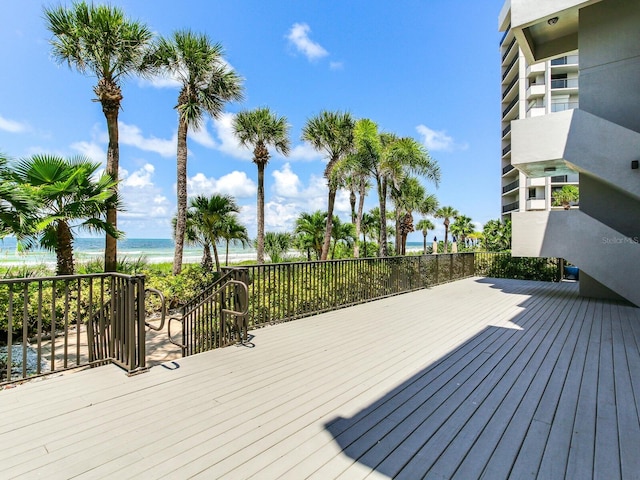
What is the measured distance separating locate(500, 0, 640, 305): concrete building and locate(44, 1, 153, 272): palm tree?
10545 millimetres

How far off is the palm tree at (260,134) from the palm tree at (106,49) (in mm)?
5539

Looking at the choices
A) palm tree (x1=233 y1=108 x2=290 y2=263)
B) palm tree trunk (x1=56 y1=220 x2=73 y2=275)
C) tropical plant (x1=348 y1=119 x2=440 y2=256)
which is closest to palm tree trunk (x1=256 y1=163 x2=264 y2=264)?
palm tree (x1=233 y1=108 x2=290 y2=263)

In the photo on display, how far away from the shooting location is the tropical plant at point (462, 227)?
36.6 meters

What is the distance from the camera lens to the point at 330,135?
15617 millimetres

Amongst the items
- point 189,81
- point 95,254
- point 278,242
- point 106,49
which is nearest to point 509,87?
point 278,242

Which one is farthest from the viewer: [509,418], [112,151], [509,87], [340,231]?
[509,87]

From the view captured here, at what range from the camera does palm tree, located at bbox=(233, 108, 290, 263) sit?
14.7 meters

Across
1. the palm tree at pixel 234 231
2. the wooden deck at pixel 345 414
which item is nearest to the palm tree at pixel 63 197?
the wooden deck at pixel 345 414

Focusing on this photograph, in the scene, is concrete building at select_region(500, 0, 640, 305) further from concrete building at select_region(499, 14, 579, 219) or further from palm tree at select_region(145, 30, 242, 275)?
concrete building at select_region(499, 14, 579, 219)

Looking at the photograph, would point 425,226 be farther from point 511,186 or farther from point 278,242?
point 278,242

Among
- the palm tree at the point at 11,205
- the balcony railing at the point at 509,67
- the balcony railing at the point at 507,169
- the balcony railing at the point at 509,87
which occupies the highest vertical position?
the balcony railing at the point at 509,67

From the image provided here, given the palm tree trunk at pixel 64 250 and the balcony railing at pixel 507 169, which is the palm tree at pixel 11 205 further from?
the balcony railing at pixel 507 169

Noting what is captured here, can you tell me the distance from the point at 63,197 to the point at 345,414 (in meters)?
7.31

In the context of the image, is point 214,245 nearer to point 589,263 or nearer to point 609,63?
point 589,263
